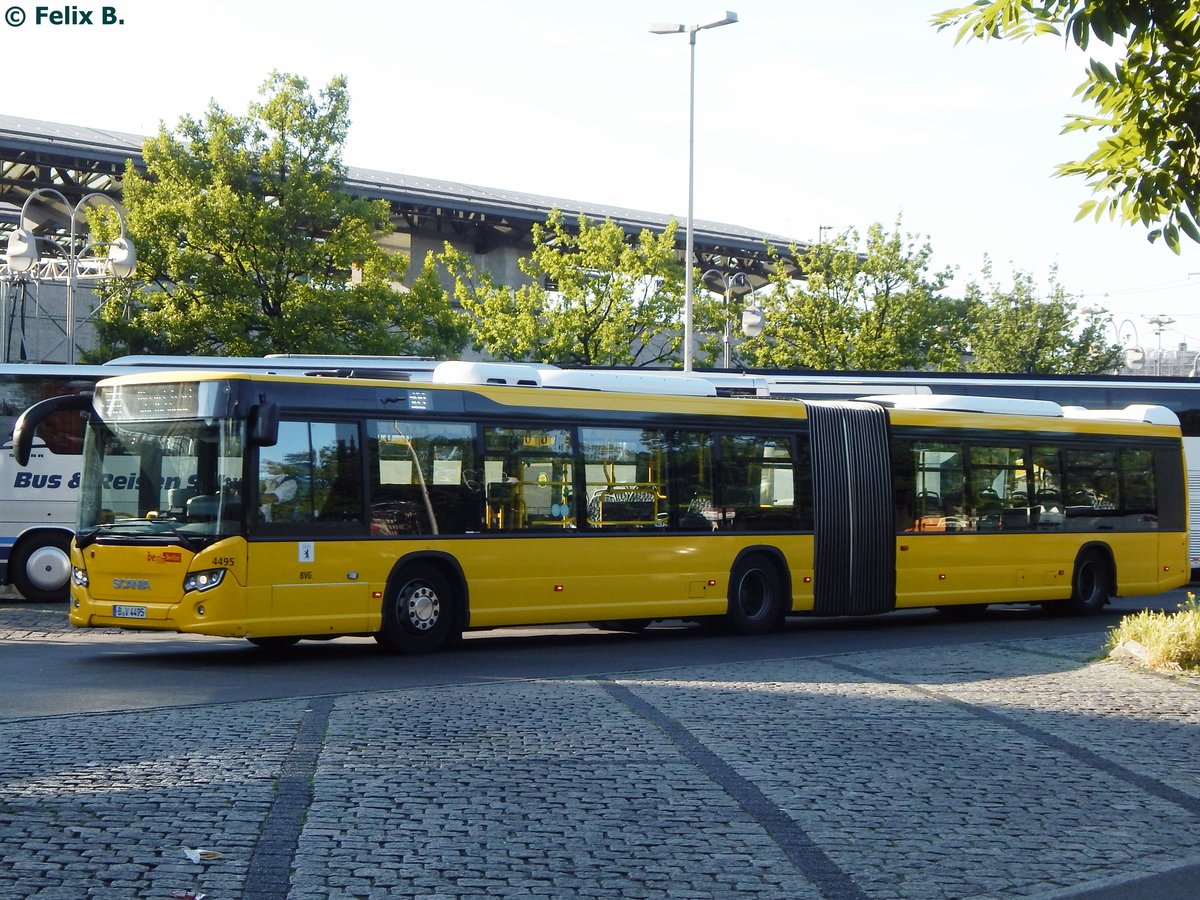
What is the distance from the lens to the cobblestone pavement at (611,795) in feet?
21.0

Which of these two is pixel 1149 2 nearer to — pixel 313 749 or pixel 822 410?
pixel 313 749

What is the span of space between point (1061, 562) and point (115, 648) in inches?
529

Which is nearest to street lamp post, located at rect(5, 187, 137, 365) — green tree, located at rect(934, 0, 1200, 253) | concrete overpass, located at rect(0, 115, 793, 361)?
concrete overpass, located at rect(0, 115, 793, 361)

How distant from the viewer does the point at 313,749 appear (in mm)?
9086

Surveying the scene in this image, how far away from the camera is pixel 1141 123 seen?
10859 millimetres

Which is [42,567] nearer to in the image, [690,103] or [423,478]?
[423,478]

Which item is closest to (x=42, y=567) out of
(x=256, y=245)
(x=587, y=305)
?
(x=256, y=245)

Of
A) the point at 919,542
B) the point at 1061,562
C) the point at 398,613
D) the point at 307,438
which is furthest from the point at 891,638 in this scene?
the point at 307,438

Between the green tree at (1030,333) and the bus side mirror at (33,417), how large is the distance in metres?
45.9

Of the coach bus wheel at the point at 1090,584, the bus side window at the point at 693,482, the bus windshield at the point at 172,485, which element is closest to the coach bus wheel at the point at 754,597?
the bus side window at the point at 693,482

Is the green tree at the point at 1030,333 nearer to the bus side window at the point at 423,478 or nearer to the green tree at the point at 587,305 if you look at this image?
the green tree at the point at 587,305

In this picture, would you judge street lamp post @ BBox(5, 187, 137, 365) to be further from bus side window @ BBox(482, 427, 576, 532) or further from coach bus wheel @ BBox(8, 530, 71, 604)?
bus side window @ BBox(482, 427, 576, 532)

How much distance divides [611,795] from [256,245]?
26510 millimetres

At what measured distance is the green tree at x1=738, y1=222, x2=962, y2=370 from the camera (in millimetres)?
51844
